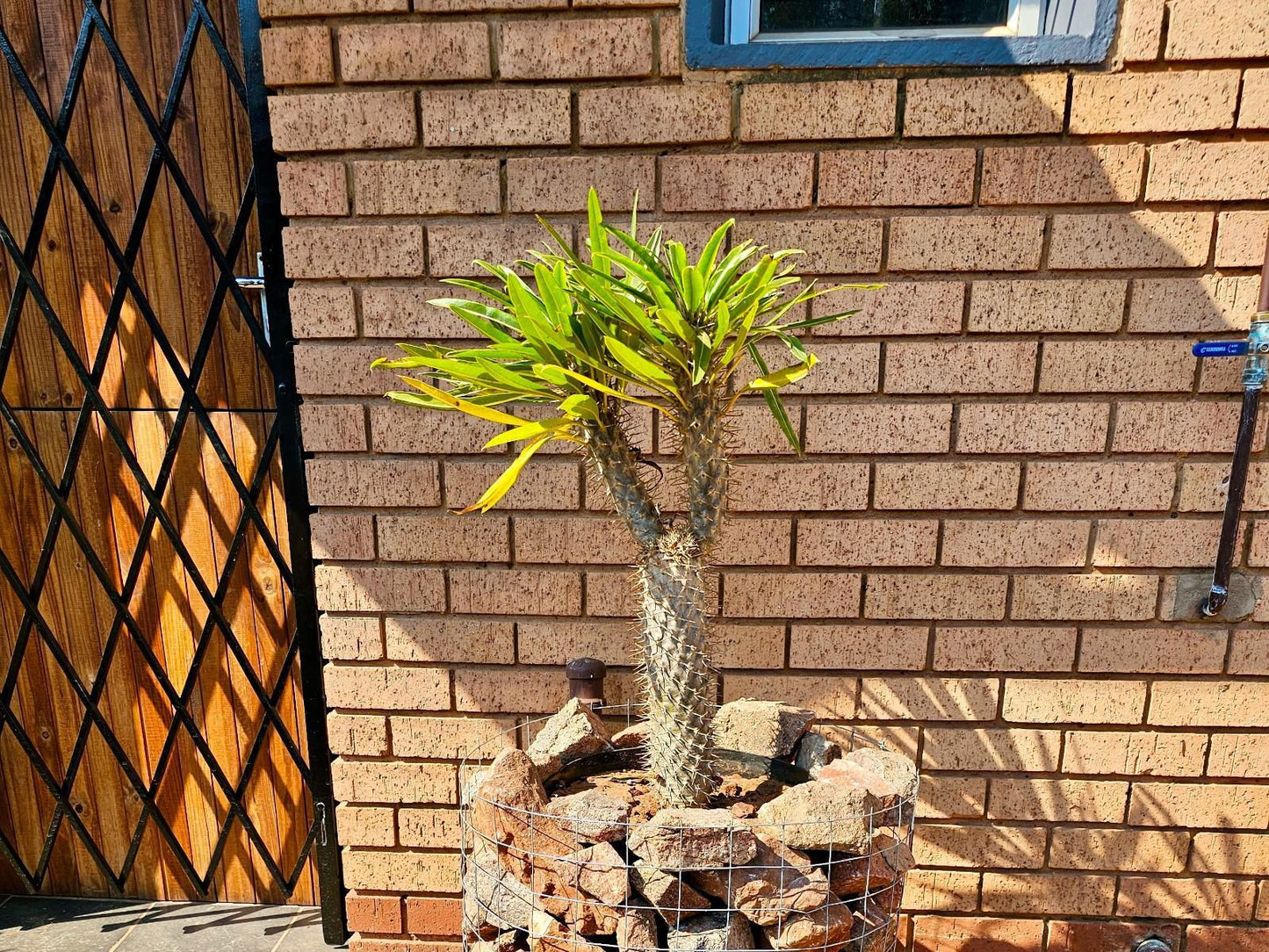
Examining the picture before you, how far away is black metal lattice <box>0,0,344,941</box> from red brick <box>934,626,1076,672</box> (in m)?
1.57

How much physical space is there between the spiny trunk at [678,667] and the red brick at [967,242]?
0.89 m

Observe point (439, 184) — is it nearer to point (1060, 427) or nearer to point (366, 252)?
point (366, 252)

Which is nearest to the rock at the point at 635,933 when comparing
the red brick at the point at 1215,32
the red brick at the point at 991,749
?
the red brick at the point at 991,749

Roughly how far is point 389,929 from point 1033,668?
177cm

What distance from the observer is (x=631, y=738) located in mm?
1530

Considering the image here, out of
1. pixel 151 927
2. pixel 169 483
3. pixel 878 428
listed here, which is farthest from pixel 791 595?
pixel 151 927

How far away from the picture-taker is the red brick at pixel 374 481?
5.75ft

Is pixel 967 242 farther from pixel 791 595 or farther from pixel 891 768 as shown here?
pixel 891 768

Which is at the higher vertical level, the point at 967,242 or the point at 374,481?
the point at 967,242

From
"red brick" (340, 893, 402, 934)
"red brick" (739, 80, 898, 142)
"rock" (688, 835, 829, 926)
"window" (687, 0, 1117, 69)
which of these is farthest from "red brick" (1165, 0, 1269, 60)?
"red brick" (340, 893, 402, 934)

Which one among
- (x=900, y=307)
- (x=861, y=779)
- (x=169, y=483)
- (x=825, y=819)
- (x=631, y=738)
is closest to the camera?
(x=825, y=819)

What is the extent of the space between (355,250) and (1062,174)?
1.55 meters

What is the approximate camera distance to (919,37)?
62.4 inches

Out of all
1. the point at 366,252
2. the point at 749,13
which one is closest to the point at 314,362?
the point at 366,252
